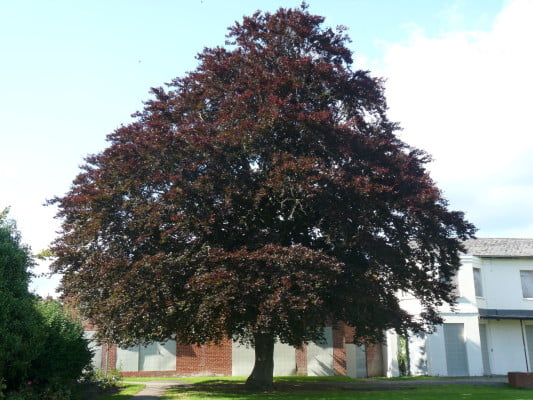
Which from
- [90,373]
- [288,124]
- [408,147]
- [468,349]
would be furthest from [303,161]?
[468,349]

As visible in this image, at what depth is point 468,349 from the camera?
31297mm

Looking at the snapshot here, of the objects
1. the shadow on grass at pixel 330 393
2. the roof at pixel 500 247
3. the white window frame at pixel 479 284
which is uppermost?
the roof at pixel 500 247

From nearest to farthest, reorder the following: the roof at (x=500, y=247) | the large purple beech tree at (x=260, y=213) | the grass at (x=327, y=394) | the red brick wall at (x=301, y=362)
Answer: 1. the large purple beech tree at (x=260, y=213)
2. the grass at (x=327, y=394)
3. the red brick wall at (x=301, y=362)
4. the roof at (x=500, y=247)

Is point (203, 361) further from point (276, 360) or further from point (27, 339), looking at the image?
point (27, 339)

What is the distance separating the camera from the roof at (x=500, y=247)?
1334 inches

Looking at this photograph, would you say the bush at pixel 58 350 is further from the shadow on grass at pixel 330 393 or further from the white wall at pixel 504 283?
the white wall at pixel 504 283

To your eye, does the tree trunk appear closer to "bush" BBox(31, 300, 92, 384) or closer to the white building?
"bush" BBox(31, 300, 92, 384)

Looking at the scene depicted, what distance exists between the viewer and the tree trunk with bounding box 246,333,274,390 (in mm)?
21500

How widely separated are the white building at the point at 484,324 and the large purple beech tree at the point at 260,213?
11453mm

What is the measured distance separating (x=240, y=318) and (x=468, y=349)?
18406 millimetres

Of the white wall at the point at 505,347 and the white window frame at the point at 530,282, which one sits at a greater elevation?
the white window frame at the point at 530,282

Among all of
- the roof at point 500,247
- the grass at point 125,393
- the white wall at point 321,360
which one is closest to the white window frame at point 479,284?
the roof at point 500,247

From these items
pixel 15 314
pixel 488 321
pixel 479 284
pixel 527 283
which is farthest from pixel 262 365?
A: pixel 527 283

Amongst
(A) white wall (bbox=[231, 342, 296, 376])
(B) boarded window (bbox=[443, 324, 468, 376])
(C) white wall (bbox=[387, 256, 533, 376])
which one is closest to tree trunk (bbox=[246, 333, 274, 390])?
(A) white wall (bbox=[231, 342, 296, 376])
